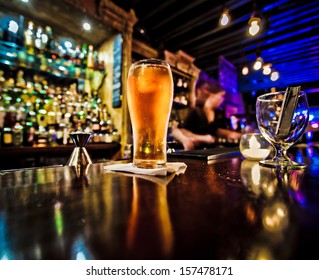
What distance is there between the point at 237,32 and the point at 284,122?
387cm

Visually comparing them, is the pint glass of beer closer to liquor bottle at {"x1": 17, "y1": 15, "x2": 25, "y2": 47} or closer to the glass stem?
the glass stem

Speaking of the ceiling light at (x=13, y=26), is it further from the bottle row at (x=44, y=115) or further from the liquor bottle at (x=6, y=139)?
the liquor bottle at (x=6, y=139)

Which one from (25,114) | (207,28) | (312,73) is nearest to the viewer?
(25,114)

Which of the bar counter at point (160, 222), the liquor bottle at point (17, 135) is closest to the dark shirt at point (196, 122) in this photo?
the liquor bottle at point (17, 135)

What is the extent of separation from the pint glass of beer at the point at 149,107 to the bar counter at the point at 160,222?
24 centimetres

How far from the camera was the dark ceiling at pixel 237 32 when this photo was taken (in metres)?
3.09

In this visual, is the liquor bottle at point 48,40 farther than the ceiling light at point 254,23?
No

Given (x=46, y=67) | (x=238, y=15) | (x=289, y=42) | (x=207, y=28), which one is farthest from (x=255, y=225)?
(x=289, y=42)
